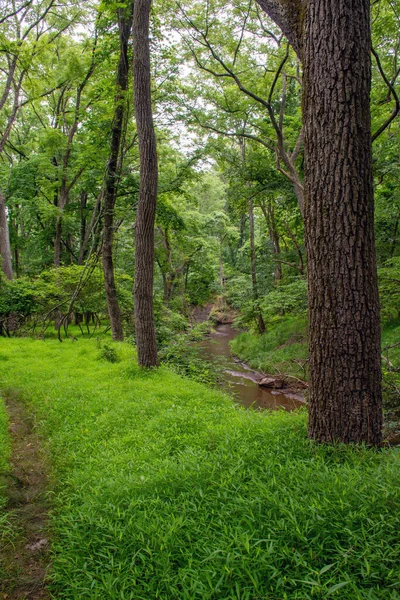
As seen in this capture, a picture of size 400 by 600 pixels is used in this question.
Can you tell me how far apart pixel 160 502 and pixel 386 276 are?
6.69 meters

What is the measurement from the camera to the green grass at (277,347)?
1195cm

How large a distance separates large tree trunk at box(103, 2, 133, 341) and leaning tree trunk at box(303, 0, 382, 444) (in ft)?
19.2

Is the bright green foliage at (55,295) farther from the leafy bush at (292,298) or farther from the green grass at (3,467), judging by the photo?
the green grass at (3,467)

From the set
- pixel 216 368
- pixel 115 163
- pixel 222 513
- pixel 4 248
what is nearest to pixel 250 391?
pixel 216 368

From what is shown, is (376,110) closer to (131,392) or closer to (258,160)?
(258,160)

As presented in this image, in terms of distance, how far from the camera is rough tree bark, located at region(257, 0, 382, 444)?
255cm

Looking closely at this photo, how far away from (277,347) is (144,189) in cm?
958

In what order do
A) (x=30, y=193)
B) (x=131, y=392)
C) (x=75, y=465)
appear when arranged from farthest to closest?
(x=30, y=193) < (x=131, y=392) < (x=75, y=465)

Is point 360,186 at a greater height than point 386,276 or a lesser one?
greater

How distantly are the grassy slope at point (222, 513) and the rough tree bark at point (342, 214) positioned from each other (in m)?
0.46

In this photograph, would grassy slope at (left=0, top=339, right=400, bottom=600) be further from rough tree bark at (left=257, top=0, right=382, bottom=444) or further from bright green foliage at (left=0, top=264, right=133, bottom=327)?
bright green foliage at (left=0, top=264, right=133, bottom=327)

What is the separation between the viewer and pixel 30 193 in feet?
53.8

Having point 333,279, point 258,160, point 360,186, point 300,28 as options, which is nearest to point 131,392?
point 333,279

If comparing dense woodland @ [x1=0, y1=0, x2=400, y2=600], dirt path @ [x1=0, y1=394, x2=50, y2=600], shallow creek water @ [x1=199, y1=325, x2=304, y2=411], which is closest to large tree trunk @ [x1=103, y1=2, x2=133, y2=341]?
dense woodland @ [x1=0, y1=0, x2=400, y2=600]
